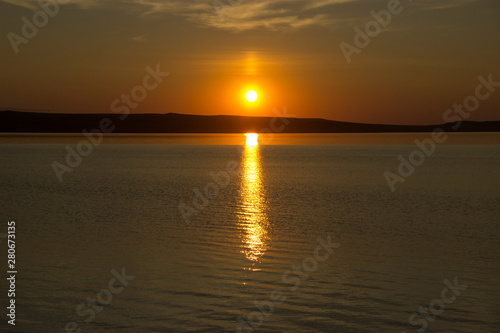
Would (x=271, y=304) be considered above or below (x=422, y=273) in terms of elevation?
below

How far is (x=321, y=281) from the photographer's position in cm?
1102

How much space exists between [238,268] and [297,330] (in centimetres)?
372

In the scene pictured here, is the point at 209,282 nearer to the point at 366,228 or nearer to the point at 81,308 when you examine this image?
the point at 81,308

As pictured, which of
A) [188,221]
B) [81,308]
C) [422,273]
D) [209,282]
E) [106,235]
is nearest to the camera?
[81,308]

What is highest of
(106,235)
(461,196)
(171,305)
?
(461,196)

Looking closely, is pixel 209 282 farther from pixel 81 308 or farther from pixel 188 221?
pixel 188 221

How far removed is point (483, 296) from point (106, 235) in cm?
1009

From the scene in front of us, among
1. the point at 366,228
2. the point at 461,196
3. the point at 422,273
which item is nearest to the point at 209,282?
the point at 422,273

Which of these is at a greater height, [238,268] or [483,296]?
[238,268]

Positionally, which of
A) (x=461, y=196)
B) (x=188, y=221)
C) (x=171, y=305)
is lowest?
(x=171, y=305)

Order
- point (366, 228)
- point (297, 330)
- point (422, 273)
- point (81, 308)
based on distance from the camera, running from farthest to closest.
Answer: point (366, 228)
point (422, 273)
point (81, 308)
point (297, 330)

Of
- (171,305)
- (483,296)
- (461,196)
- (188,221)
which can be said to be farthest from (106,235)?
(461,196)

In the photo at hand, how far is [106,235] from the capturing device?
53.2 feet

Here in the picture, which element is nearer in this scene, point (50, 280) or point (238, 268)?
point (50, 280)
